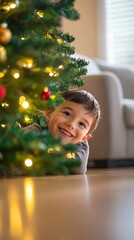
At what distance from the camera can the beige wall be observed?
4625 millimetres

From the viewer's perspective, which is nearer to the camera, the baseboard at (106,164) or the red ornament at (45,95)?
the red ornament at (45,95)

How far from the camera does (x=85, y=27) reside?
4656mm

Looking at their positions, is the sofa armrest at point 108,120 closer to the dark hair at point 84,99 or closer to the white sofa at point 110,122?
the white sofa at point 110,122

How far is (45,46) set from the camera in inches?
26.9

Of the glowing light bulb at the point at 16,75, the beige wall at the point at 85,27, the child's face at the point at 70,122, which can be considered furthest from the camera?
the beige wall at the point at 85,27

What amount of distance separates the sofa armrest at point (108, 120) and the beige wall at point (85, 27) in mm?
1425

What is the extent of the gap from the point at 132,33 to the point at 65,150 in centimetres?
406

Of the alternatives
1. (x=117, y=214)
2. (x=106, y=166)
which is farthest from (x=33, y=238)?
(x=106, y=166)

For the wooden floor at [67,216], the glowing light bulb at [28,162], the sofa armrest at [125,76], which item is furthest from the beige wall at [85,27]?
the glowing light bulb at [28,162]

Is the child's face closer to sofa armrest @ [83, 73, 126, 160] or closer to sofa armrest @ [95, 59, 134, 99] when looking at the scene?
sofa armrest @ [83, 73, 126, 160]

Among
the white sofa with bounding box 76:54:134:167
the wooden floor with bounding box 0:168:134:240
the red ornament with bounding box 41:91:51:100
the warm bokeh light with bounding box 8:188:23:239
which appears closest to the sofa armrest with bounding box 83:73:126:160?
the white sofa with bounding box 76:54:134:167

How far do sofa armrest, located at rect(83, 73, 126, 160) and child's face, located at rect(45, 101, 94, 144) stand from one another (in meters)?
1.12

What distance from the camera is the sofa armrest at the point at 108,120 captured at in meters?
3.18

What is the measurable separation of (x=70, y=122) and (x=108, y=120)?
1199 mm
